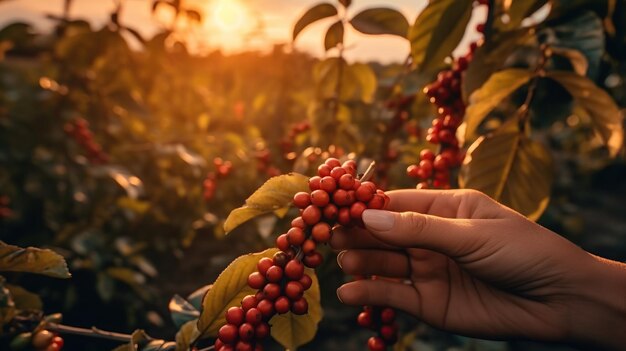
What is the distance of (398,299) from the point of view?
4.68 feet

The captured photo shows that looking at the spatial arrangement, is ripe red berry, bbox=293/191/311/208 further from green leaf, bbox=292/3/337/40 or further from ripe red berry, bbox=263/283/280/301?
green leaf, bbox=292/3/337/40

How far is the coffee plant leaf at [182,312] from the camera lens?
1.28 metres

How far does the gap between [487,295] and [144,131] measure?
12.5 ft

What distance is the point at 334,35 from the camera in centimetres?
177

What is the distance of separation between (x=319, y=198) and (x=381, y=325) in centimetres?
62

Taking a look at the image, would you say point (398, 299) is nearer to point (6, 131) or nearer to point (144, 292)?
point (144, 292)

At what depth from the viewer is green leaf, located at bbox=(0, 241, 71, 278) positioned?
3.78ft

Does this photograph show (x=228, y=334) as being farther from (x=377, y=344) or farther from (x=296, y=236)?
(x=377, y=344)


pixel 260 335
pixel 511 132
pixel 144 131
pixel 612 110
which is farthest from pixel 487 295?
pixel 144 131

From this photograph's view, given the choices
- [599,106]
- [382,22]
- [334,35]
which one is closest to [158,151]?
[334,35]

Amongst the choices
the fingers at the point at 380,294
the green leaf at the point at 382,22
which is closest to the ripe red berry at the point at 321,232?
the fingers at the point at 380,294

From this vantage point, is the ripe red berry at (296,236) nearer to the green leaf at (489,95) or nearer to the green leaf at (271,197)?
the green leaf at (271,197)

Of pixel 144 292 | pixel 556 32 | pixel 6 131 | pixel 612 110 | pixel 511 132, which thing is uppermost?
pixel 556 32

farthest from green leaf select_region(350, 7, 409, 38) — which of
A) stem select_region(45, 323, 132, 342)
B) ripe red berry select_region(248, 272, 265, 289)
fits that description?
stem select_region(45, 323, 132, 342)
